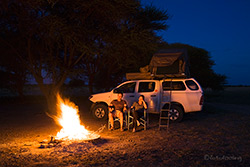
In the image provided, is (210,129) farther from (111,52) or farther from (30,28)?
(30,28)

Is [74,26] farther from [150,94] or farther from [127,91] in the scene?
[150,94]

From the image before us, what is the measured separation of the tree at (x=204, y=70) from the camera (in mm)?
28641

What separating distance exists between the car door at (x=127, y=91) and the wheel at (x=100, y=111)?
A: 670 mm

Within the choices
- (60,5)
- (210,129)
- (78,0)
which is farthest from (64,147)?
(60,5)

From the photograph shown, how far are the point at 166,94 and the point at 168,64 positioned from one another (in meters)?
1.35

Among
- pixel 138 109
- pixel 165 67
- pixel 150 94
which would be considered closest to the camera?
pixel 138 109

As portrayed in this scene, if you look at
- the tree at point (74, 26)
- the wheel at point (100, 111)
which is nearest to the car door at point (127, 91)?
the wheel at point (100, 111)

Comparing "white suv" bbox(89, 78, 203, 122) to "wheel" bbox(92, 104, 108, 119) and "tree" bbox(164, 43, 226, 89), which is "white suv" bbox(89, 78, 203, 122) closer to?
"wheel" bbox(92, 104, 108, 119)

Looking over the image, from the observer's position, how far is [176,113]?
9.65m

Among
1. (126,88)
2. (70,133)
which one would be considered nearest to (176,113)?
(126,88)

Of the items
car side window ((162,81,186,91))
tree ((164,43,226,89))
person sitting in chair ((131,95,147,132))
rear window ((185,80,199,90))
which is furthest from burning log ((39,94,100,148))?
tree ((164,43,226,89))

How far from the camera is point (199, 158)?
16.4 feet

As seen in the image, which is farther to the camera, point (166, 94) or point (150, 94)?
point (150, 94)

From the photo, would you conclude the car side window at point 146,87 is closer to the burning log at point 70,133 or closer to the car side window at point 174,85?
the car side window at point 174,85
